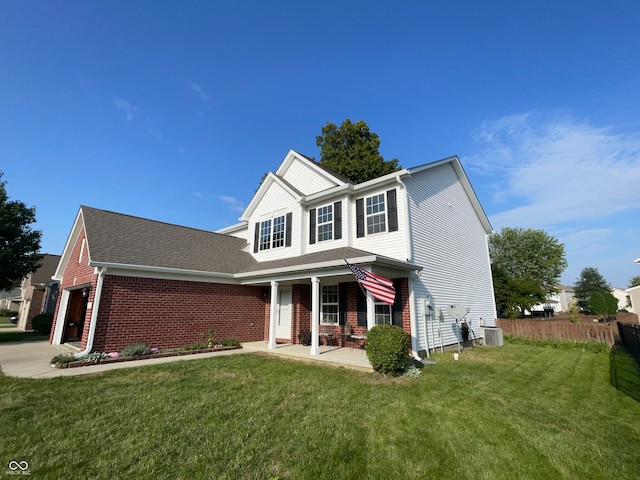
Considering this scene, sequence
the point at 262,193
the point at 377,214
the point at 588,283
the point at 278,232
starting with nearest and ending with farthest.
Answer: the point at 377,214
the point at 278,232
the point at 262,193
the point at 588,283

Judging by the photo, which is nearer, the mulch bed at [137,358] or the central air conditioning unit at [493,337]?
the mulch bed at [137,358]

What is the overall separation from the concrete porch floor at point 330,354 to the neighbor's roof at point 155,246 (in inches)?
161

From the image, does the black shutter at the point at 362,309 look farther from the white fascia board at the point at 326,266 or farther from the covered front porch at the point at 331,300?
the white fascia board at the point at 326,266

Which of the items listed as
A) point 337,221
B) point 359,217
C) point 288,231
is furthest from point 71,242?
point 359,217

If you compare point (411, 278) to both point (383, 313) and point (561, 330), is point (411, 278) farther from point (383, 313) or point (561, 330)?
point (561, 330)

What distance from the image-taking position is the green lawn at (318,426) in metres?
3.45

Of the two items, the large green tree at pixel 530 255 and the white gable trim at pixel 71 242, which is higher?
the large green tree at pixel 530 255

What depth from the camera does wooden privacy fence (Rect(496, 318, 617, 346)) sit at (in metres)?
12.8

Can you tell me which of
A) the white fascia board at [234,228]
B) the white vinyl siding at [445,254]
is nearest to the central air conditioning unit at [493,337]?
the white vinyl siding at [445,254]

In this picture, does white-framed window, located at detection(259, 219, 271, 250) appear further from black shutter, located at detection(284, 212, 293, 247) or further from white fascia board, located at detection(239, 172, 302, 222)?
black shutter, located at detection(284, 212, 293, 247)

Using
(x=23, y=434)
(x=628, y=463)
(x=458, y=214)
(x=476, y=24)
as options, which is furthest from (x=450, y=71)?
(x=23, y=434)

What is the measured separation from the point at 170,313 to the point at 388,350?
27.5 feet

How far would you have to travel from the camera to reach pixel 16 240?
53.9ft

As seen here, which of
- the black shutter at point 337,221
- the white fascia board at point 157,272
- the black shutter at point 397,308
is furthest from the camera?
the black shutter at point 337,221
